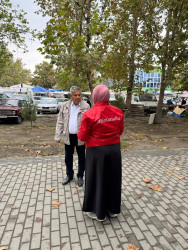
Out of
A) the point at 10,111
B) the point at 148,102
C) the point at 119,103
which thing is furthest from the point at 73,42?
the point at 148,102

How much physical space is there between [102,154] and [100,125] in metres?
0.41

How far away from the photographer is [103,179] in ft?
8.93

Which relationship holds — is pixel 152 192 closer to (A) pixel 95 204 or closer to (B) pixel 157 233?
(B) pixel 157 233

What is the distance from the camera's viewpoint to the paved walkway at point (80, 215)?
253 cm

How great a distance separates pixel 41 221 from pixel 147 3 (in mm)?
11532

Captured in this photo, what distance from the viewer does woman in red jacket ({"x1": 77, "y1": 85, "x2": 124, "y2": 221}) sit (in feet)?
8.44

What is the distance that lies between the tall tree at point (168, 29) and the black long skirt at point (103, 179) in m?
9.38

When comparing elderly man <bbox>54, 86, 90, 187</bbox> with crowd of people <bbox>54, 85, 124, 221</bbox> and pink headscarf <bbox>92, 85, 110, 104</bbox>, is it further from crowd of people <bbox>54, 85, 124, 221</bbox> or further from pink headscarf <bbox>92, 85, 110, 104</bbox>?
pink headscarf <bbox>92, 85, 110, 104</bbox>

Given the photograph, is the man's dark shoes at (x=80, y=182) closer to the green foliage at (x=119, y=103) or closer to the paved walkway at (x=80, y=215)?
the paved walkway at (x=80, y=215)

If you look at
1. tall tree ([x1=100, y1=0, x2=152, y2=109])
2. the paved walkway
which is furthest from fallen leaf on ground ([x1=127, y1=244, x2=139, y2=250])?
tall tree ([x1=100, y1=0, x2=152, y2=109])

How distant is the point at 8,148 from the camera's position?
22.1 ft

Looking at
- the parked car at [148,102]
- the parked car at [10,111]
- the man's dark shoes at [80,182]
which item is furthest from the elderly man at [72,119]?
the parked car at [148,102]

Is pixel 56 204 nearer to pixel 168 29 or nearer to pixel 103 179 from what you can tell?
pixel 103 179

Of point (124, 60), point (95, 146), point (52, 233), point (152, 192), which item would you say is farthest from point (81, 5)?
point (124, 60)
